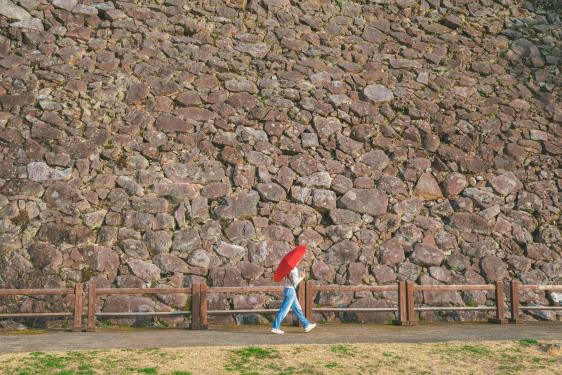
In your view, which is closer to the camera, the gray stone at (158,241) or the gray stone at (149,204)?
the gray stone at (158,241)

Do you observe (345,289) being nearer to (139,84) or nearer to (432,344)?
(432,344)

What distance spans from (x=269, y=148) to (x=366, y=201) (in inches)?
101

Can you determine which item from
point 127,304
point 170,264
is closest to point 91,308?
point 127,304

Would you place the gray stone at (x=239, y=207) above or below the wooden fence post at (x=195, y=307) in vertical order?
above

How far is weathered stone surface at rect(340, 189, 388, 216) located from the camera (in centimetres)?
1323

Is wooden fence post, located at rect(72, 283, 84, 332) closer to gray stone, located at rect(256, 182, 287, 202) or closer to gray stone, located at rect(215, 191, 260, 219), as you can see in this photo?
gray stone, located at rect(215, 191, 260, 219)

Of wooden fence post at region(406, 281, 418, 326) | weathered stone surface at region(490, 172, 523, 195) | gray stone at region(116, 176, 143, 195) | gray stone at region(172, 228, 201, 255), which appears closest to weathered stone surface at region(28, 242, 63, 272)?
gray stone at region(116, 176, 143, 195)

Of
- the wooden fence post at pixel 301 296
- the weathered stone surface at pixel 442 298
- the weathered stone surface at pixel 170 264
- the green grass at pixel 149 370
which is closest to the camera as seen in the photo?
the green grass at pixel 149 370

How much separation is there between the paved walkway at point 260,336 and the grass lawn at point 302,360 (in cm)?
62

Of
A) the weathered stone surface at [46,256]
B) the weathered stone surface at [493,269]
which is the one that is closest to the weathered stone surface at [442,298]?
the weathered stone surface at [493,269]

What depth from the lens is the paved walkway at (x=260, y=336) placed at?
859cm

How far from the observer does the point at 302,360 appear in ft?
24.6

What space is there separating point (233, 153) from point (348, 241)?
332 centimetres

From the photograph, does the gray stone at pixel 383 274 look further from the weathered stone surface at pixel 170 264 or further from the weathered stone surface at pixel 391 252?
the weathered stone surface at pixel 170 264
